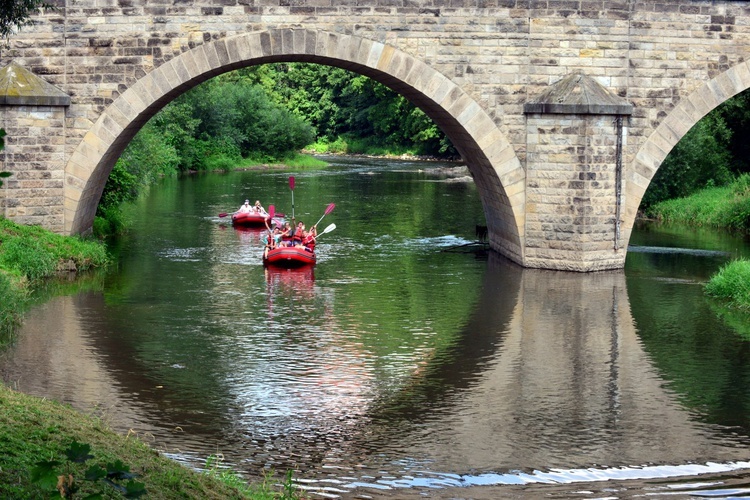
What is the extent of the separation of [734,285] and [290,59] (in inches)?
348

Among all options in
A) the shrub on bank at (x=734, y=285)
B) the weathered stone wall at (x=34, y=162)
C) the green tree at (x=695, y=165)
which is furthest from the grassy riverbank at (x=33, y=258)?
the green tree at (x=695, y=165)

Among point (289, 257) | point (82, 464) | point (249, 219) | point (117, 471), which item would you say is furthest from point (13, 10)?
point (249, 219)

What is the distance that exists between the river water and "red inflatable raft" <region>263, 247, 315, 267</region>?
11.9 inches

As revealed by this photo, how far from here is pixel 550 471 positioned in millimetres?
9617

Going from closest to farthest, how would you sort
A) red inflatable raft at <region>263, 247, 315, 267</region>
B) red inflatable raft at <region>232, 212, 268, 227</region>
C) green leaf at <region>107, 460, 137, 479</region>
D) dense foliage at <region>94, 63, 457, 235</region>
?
green leaf at <region>107, 460, 137, 479</region> < red inflatable raft at <region>263, 247, 315, 267</region> < red inflatable raft at <region>232, 212, 268, 227</region> < dense foliage at <region>94, 63, 457, 235</region>

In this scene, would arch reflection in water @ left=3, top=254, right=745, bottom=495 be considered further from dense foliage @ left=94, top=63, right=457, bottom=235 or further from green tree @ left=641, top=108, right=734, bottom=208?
green tree @ left=641, top=108, right=734, bottom=208

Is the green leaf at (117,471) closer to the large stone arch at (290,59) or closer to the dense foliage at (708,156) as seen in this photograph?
the large stone arch at (290,59)

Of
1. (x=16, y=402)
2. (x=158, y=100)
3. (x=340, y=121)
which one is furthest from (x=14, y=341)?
(x=340, y=121)

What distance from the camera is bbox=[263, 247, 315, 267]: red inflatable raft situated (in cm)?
2103

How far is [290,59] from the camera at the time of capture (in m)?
20.6

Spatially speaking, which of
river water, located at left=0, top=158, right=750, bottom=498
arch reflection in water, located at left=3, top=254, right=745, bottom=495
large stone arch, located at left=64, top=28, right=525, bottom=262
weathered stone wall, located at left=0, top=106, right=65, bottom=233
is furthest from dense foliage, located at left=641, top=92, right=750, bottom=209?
weathered stone wall, located at left=0, top=106, right=65, bottom=233

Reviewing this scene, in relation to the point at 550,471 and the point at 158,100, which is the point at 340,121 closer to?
the point at 158,100

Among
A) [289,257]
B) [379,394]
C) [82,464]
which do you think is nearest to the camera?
[82,464]

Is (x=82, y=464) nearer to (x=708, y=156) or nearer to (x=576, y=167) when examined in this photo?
(x=576, y=167)
